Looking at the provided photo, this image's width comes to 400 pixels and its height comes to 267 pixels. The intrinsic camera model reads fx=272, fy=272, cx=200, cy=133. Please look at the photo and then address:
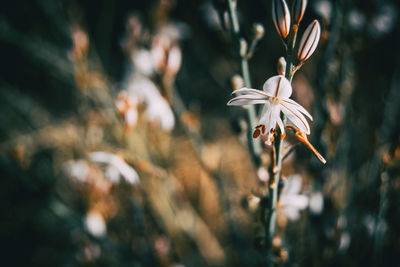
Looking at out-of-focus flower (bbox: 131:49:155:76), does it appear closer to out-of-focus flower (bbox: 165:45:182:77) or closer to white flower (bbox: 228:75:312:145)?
out-of-focus flower (bbox: 165:45:182:77)

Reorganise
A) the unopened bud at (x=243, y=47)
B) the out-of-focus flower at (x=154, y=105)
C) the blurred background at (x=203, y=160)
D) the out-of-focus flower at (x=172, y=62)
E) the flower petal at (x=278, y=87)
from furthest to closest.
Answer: the out-of-focus flower at (x=154, y=105), the out-of-focus flower at (x=172, y=62), the blurred background at (x=203, y=160), the unopened bud at (x=243, y=47), the flower petal at (x=278, y=87)

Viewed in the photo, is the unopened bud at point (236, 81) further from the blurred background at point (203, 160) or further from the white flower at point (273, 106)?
the white flower at point (273, 106)

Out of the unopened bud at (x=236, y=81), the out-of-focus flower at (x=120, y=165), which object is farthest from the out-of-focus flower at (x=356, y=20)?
the out-of-focus flower at (x=120, y=165)

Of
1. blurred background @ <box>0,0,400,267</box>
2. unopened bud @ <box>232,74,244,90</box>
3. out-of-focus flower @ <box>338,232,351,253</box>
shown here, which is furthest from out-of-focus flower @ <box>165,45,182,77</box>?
out-of-focus flower @ <box>338,232,351,253</box>

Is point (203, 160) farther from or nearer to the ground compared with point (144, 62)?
nearer to the ground

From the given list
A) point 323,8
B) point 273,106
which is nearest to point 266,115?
point 273,106

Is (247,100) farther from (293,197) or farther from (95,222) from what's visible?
(95,222)
